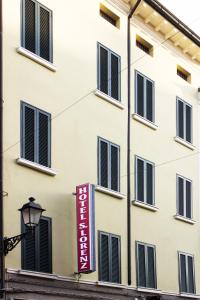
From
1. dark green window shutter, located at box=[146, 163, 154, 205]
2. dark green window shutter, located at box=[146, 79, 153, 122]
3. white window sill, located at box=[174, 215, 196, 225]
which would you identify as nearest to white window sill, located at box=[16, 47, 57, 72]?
dark green window shutter, located at box=[146, 79, 153, 122]

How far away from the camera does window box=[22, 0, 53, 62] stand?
1939 cm

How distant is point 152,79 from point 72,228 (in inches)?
299

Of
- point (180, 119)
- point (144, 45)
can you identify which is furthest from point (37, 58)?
point (180, 119)

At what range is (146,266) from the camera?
2266 centimetres

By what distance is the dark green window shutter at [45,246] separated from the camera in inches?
723

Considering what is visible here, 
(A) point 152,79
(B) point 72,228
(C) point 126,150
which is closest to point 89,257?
(B) point 72,228

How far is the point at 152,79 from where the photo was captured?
25.0 meters

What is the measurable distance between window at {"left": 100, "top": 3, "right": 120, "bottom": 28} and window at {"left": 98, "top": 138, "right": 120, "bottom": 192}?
4403mm

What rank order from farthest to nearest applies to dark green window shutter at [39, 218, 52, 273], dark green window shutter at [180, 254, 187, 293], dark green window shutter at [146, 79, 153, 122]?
dark green window shutter at [146, 79, 153, 122] → dark green window shutter at [180, 254, 187, 293] → dark green window shutter at [39, 218, 52, 273]

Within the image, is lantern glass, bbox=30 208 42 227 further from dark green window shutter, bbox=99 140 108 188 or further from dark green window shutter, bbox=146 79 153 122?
dark green window shutter, bbox=146 79 153 122

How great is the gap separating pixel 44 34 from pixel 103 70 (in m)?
3.05

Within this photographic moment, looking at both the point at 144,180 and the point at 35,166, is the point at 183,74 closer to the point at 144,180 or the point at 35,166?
the point at 144,180

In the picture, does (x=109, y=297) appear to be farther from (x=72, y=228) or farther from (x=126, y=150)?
(x=126, y=150)

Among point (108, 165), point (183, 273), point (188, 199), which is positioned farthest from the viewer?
point (188, 199)
